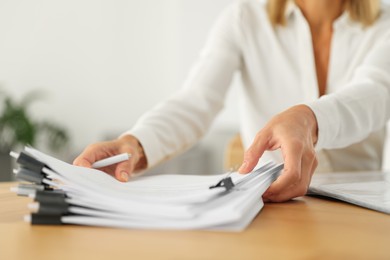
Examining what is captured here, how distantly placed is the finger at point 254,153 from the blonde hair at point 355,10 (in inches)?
34.0

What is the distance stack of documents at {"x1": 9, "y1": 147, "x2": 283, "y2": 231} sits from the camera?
54cm

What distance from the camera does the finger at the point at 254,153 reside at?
2.47ft

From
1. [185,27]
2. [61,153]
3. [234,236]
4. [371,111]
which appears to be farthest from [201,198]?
[61,153]

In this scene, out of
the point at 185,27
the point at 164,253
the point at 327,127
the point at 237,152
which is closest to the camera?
the point at 164,253

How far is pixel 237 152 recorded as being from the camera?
6.90 ft

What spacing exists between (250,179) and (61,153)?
372cm

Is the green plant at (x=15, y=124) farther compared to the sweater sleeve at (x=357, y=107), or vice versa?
the green plant at (x=15, y=124)

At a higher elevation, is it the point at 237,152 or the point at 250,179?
the point at 250,179

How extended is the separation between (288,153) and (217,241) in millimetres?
256

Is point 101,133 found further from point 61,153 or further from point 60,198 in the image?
point 60,198

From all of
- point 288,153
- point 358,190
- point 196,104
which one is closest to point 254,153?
point 288,153

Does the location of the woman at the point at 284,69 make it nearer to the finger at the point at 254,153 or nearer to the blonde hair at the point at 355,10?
the blonde hair at the point at 355,10

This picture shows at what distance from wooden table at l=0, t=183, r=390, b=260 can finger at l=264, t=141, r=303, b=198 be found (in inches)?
3.2

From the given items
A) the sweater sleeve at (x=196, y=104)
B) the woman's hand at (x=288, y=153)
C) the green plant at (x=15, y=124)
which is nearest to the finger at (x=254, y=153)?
the woman's hand at (x=288, y=153)
